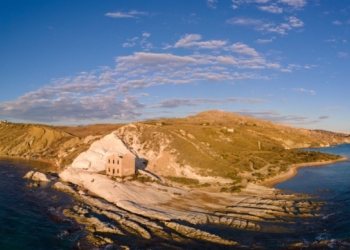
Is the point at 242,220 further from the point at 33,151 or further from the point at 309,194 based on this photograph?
the point at 33,151

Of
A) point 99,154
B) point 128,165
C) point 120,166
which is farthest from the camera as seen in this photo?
point 99,154

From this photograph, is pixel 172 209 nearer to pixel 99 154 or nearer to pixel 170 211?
pixel 170 211

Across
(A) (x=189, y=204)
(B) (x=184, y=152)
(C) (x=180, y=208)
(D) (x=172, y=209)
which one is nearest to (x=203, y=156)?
(B) (x=184, y=152)

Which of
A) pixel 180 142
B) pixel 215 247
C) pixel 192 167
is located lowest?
pixel 215 247

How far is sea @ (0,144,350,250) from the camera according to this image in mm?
36656

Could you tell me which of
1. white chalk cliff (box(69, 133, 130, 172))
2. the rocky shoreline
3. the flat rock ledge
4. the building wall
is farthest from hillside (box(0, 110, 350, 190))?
the rocky shoreline

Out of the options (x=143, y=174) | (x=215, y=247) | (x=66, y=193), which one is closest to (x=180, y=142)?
(x=143, y=174)

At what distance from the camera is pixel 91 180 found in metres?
67.4

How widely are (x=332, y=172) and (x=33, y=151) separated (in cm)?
11149

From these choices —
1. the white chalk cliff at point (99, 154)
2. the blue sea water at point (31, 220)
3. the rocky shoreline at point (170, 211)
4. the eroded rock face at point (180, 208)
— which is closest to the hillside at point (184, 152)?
the white chalk cliff at point (99, 154)

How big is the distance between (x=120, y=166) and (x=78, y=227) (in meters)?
27.9

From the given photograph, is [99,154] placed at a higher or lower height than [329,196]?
higher

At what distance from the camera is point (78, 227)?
4219 cm

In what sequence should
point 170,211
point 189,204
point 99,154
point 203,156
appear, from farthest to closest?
point 203,156
point 99,154
point 189,204
point 170,211
